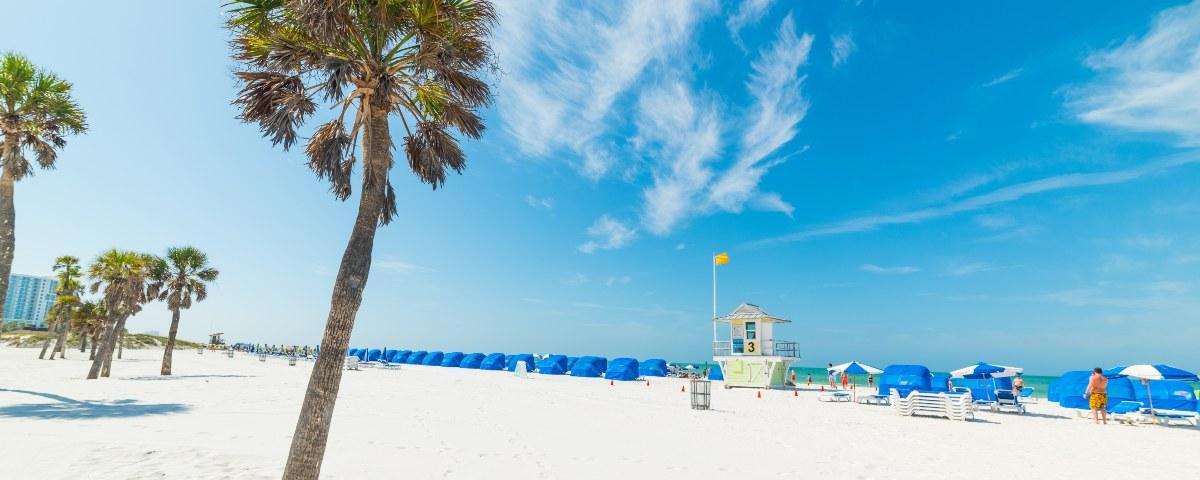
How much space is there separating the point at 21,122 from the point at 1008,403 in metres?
33.7

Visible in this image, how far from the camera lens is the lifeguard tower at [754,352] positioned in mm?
30172

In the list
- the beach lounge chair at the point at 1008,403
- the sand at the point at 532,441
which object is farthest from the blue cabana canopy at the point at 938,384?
the sand at the point at 532,441

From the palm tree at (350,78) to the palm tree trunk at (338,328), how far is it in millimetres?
11

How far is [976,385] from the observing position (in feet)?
81.5

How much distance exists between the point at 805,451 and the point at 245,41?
451 inches

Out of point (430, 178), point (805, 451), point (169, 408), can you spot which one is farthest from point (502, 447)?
point (169, 408)

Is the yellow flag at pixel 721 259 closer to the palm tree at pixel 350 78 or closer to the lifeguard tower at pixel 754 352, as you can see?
the lifeguard tower at pixel 754 352

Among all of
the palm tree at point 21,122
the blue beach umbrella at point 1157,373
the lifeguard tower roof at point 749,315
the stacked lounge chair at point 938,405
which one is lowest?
the stacked lounge chair at point 938,405

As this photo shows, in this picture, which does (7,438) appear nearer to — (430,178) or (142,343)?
(430,178)

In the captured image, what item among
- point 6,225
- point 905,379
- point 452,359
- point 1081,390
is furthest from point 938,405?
point 452,359

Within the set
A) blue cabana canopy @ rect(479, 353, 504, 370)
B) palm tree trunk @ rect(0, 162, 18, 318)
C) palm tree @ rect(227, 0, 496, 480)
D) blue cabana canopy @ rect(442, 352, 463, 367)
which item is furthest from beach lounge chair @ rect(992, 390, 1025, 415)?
blue cabana canopy @ rect(442, 352, 463, 367)

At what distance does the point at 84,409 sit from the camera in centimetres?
1280

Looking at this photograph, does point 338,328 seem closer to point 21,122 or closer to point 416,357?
point 21,122

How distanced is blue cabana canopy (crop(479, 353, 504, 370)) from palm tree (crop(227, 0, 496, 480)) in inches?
1621
